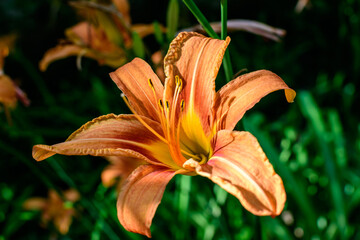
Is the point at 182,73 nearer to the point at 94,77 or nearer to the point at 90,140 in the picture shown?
the point at 90,140

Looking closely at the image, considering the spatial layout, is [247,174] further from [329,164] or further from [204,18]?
[329,164]

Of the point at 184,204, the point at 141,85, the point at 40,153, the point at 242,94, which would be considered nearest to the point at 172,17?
the point at 141,85

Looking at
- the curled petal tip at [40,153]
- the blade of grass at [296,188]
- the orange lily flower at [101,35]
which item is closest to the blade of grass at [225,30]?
the curled petal tip at [40,153]

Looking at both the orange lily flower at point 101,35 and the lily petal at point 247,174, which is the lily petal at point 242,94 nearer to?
the lily petal at point 247,174

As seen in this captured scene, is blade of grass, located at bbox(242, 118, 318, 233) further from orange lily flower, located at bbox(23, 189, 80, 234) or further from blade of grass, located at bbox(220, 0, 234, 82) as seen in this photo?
orange lily flower, located at bbox(23, 189, 80, 234)

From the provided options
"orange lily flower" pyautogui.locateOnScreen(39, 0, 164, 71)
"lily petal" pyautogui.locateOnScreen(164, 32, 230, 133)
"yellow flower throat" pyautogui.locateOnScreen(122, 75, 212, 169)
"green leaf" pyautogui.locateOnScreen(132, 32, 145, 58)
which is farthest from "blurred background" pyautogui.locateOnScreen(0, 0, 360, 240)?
"lily petal" pyautogui.locateOnScreen(164, 32, 230, 133)

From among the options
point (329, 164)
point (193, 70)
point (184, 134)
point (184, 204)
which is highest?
point (193, 70)
